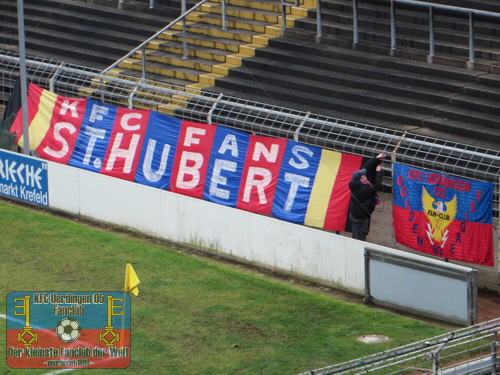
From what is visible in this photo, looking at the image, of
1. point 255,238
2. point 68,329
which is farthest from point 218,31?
point 68,329

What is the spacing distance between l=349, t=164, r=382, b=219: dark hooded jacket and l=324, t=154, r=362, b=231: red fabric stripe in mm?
181

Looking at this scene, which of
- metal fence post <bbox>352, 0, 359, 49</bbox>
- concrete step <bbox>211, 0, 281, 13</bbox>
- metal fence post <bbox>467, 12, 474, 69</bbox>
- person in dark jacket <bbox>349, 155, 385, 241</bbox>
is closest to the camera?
person in dark jacket <bbox>349, 155, 385, 241</bbox>

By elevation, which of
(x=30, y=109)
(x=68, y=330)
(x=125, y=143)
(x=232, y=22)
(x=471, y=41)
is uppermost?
(x=232, y=22)

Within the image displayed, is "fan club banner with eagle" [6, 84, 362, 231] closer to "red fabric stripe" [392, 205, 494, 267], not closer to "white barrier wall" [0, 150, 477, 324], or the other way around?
"white barrier wall" [0, 150, 477, 324]

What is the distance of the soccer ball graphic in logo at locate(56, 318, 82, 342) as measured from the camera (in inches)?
685

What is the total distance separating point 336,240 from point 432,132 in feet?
17.3

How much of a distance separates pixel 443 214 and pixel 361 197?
1.44m

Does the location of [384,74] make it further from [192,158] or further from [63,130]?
[63,130]

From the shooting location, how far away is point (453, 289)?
1745cm

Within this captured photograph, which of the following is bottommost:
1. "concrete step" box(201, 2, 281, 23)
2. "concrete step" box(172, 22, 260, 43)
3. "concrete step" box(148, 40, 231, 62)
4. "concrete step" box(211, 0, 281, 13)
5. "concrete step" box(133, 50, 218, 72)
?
"concrete step" box(133, 50, 218, 72)

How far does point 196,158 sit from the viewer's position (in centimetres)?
2181

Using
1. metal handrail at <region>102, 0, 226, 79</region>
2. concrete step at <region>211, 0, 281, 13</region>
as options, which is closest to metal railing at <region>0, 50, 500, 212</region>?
metal handrail at <region>102, 0, 226, 79</region>

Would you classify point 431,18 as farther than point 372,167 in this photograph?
Yes

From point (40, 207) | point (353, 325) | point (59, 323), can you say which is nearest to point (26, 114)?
point (40, 207)
